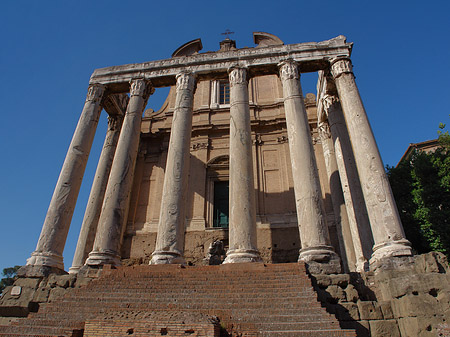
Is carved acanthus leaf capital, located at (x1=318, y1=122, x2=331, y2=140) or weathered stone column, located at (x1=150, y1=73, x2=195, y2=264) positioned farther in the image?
carved acanthus leaf capital, located at (x1=318, y1=122, x2=331, y2=140)

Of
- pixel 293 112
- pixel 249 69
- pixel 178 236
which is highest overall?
pixel 249 69

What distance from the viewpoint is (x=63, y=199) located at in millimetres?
11711

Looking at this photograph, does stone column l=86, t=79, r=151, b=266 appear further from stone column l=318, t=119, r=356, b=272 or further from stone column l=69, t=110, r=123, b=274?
stone column l=318, t=119, r=356, b=272

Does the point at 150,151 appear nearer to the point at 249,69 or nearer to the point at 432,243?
the point at 249,69

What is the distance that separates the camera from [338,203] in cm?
1406

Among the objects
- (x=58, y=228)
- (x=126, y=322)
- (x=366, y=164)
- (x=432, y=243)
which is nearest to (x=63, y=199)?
(x=58, y=228)

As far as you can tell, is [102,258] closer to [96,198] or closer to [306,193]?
[96,198]

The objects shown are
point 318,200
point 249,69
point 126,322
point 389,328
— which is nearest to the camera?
point 126,322

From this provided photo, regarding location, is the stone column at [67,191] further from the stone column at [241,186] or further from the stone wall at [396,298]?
the stone wall at [396,298]

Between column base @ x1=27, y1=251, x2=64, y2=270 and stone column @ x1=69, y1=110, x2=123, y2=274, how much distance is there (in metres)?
2.04

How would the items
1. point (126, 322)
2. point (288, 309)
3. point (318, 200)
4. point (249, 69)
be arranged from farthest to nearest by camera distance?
point (249, 69), point (318, 200), point (288, 309), point (126, 322)

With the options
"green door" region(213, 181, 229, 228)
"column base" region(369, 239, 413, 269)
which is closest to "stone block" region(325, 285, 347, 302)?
"column base" region(369, 239, 413, 269)

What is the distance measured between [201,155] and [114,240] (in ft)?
24.9

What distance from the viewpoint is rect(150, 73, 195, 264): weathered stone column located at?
10.3 m
